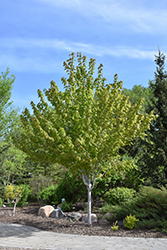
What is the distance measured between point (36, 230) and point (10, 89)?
1416 centimetres

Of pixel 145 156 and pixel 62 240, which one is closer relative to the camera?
pixel 62 240

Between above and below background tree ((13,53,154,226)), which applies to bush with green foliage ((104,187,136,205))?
below

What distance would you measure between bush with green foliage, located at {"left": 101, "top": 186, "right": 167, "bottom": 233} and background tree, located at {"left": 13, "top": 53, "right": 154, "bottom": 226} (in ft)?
4.03

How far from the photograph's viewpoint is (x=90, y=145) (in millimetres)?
7922

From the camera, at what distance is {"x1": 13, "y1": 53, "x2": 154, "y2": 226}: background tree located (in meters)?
8.02

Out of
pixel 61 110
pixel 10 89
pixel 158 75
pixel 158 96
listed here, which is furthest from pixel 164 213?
pixel 10 89

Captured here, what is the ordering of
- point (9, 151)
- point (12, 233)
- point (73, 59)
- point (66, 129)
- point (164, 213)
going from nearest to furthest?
point (12, 233), point (164, 213), point (66, 129), point (73, 59), point (9, 151)

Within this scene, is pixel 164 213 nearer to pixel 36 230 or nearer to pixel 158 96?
pixel 36 230

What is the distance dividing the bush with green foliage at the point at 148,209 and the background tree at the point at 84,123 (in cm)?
123

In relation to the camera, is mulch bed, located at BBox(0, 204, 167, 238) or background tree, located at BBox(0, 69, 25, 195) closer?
mulch bed, located at BBox(0, 204, 167, 238)

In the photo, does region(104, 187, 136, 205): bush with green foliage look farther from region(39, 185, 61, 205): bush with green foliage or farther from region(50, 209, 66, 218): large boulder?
region(39, 185, 61, 205): bush with green foliage

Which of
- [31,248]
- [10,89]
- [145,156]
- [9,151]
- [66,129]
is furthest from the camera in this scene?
[10,89]

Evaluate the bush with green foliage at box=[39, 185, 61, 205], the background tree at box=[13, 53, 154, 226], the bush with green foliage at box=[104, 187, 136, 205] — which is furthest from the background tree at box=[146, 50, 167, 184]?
the bush with green foliage at box=[39, 185, 61, 205]

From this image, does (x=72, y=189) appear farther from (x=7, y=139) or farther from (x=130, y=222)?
(x=7, y=139)
